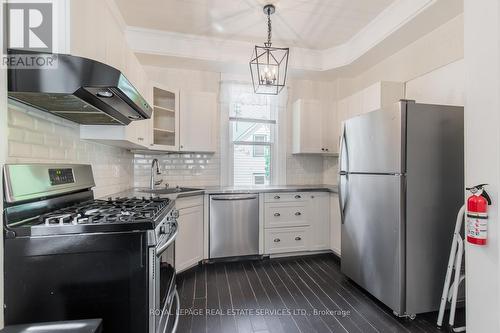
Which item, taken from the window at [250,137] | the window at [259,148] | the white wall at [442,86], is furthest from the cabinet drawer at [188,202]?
the white wall at [442,86]

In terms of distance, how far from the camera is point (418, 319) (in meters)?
1.96

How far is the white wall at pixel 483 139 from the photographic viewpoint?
138 centimetres

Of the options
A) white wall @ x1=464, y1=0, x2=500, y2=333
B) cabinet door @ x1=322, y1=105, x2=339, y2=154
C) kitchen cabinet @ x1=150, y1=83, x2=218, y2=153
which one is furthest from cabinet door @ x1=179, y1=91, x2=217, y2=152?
white wall @ x1=464, y1=0, x2=500, y2=333

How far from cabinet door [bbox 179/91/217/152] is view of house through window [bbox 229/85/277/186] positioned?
421 mm

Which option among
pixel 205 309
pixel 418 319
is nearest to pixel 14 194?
pixel 205 309

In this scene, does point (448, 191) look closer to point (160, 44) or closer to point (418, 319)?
point (418, 319)

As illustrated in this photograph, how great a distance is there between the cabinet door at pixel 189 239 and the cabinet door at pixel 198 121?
86 centimetres

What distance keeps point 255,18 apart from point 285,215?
7.47ft

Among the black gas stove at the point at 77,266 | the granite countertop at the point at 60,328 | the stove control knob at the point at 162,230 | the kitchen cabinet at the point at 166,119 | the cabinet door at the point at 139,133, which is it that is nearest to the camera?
the granite countertop at the point at 60,328

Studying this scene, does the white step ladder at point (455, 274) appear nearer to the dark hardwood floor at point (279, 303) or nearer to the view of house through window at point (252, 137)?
the dark hardwood floor at point (279, 303)

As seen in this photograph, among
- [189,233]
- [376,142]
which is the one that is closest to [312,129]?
[376,142]

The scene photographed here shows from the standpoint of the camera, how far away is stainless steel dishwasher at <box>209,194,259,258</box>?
2.94m

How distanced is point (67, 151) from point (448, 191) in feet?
9.39

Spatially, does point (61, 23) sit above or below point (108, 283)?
above
